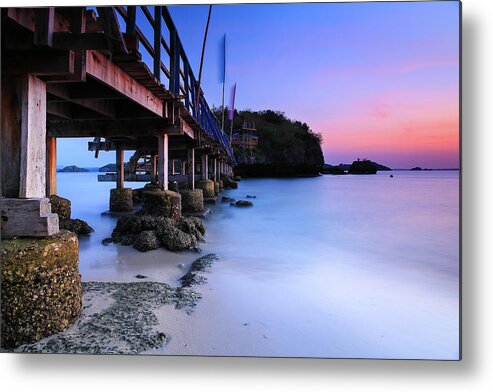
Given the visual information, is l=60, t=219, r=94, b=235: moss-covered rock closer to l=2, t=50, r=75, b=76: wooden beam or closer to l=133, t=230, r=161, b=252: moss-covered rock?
l=133, t=230, r=161, b=252: moss-covered rock

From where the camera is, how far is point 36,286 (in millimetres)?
2135

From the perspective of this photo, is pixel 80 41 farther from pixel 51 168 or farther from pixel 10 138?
pixel 51 168

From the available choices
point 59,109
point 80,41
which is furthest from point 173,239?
point 80,41

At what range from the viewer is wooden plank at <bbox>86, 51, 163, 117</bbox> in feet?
9.34

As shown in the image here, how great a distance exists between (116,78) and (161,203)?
3430 mm

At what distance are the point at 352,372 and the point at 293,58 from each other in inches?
122

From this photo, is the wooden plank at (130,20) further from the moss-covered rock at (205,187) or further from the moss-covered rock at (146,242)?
the moss-covered rock at (205,187)

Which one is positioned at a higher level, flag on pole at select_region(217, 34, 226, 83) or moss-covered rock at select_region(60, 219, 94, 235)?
flag on pole at select_region(217, 34, 226, 83)

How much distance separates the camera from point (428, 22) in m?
2.92

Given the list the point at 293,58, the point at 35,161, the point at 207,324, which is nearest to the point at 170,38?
the point at 293,58

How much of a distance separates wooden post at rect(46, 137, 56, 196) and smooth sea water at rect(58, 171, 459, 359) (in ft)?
4.89

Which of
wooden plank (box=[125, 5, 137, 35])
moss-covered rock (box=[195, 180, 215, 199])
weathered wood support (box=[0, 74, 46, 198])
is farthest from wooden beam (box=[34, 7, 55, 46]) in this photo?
moss-covered rock (box=[195, 180, 215, 199])

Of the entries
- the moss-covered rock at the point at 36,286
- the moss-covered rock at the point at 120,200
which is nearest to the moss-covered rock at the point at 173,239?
the moss-covered rock at the point at 36,286

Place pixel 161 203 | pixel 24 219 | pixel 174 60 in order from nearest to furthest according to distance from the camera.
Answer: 1. pixel 24 219
2. pixel 174 60
3. pixel 161 203
